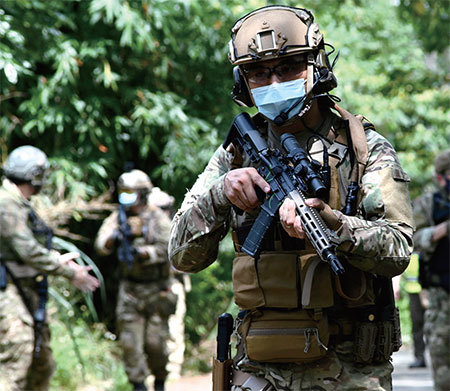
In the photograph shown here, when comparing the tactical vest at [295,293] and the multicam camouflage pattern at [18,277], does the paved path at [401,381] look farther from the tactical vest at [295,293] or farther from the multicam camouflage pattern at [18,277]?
the tactical vest at [295,293]

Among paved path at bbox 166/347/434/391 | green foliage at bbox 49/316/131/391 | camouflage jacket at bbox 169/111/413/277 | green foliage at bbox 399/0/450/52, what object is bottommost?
paved path at bbox 166/347/434/391

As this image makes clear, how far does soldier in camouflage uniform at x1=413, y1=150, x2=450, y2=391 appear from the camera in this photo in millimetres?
7633

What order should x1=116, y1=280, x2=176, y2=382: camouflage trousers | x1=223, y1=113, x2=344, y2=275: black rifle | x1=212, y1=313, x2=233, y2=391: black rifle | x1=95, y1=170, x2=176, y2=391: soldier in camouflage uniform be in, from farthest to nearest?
x1=116, y1=280, x2=176, y2=382: camouflage trousers < x1=95, y1=170, x2=176, y2=391: soldier in camouflage uniform < x1=212, y1=313, x2=233, y2=391: black rifle < x1=223, y1=113, x2=344, y2=275: black rifle

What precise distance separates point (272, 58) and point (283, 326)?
1036mm

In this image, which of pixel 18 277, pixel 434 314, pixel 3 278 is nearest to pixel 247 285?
pixel 3 278

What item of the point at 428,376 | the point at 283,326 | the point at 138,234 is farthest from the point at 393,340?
the point at 428,376

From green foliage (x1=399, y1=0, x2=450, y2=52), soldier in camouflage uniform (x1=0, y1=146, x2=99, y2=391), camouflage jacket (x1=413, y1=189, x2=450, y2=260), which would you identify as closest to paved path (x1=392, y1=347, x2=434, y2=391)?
camouflage jacket (x1=413, y1=189, x2=450, y2=260)

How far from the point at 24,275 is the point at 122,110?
5.96 m

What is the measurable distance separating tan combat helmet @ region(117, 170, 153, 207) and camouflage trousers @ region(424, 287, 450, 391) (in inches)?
137

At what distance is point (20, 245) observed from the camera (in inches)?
275

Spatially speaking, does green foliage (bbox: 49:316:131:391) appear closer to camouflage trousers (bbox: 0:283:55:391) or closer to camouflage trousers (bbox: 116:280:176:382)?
camouflage trousers (bbox: 116:280:176:382)

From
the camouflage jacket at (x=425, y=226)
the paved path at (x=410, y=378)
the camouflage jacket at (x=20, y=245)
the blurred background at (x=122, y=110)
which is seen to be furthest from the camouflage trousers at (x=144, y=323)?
the camouflage jacket at (x=425, y=226)

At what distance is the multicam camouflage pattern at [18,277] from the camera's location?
6887mm

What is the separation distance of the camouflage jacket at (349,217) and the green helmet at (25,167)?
3.73m
